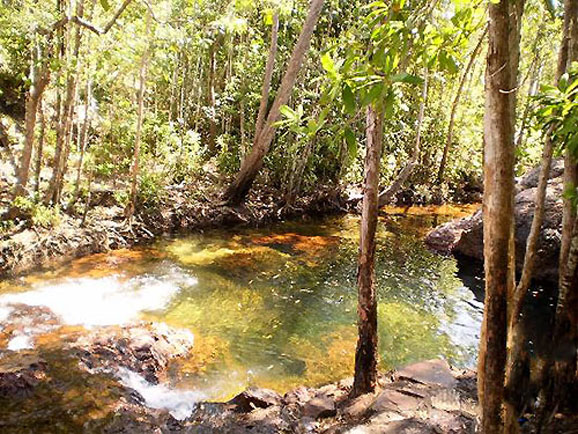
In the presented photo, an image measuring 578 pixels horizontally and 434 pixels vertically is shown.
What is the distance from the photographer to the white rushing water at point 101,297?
738cm

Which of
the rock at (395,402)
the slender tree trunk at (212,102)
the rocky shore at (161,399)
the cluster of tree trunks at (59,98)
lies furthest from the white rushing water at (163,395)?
the slender tree trunk at (212,102)

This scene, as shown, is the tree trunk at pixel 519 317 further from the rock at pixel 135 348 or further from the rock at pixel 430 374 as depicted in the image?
the rock at pixel 135 348

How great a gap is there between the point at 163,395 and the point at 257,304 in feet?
11.3

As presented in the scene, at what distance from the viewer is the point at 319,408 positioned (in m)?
4.84

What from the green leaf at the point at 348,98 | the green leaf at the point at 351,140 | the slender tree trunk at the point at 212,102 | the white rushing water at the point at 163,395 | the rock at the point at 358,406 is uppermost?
the slender tree trunk at the point at 212,102

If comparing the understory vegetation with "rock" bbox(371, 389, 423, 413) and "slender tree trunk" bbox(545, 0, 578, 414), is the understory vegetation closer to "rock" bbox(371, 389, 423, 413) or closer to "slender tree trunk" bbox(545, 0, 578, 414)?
"slender tree trunk" bbox(545, 0, 578, 414)

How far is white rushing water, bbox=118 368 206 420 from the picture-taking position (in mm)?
5312

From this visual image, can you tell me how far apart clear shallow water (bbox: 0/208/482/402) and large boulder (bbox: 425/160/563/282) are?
31.8 inches

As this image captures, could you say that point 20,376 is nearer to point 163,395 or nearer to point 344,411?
point 163,395

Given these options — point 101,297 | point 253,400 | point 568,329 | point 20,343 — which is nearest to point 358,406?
point 253,400

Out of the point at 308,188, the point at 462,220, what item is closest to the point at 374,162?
the point at 462,220

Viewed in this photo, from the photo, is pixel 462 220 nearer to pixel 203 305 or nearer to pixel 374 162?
pixel 203 305

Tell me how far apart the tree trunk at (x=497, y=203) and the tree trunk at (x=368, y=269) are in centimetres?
207

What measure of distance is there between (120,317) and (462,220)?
10812 mm
